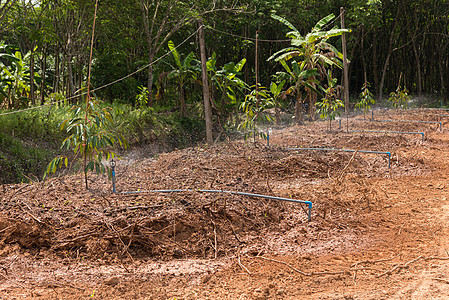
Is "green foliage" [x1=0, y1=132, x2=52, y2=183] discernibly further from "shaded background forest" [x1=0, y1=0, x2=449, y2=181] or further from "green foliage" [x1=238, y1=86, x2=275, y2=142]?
"green foliage" [x1=238, y1=86, x2=275, y2=142]

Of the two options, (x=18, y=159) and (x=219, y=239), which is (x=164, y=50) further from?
(x=219, y=239)

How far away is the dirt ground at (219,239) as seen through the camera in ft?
10.5

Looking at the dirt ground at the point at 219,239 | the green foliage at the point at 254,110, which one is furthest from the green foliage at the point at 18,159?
the green foliage at the point at 254,110

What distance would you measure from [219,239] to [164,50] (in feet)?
38.9

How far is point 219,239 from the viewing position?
13.3ft

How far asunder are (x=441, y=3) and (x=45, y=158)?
1817 centimetres

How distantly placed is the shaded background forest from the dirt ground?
3.82 meters

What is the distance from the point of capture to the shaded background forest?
11.0 metres

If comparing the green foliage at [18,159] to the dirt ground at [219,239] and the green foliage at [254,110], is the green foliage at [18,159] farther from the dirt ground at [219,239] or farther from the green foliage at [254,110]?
the green foliage at [254,110]

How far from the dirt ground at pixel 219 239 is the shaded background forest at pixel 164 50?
3.82m

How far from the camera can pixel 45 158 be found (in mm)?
8773

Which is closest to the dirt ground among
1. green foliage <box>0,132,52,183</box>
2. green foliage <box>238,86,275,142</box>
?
green foliage <box>0,132,52,183</box>

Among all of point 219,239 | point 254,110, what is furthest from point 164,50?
point 219,239

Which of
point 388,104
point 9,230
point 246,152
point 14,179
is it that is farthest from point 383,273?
point 388,104
